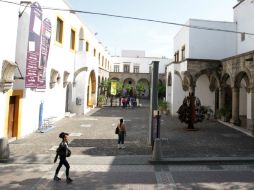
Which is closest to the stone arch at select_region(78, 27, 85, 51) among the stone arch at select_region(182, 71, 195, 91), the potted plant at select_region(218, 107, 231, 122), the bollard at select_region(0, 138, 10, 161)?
A: the stone arch at select_region(182, 71, 195, 91)

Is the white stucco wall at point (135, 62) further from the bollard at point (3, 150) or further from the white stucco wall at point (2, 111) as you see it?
the bollard at point (3, 150)

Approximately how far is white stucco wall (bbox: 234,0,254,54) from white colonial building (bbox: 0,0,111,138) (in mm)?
14056

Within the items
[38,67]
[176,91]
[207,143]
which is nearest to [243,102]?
[176,91]

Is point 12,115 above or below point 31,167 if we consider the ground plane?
above

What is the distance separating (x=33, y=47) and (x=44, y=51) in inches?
66.2

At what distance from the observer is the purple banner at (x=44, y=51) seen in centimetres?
1609

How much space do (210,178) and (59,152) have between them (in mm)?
4999

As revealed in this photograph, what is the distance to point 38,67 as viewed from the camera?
15.6m

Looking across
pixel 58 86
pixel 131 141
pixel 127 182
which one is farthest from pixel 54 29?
pixel 127 182

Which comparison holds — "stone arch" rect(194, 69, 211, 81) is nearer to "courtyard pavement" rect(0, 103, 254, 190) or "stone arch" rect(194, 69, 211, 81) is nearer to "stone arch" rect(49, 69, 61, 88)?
"courtyard pavement" rect(0, 103, 254, 190)

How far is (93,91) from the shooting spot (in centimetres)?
3269

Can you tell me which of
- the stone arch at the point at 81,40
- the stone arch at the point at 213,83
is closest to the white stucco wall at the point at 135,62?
the stone arch at the point at 81,40

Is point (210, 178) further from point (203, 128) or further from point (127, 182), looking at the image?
point (203, 128)

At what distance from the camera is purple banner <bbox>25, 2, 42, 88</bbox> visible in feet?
47.0
